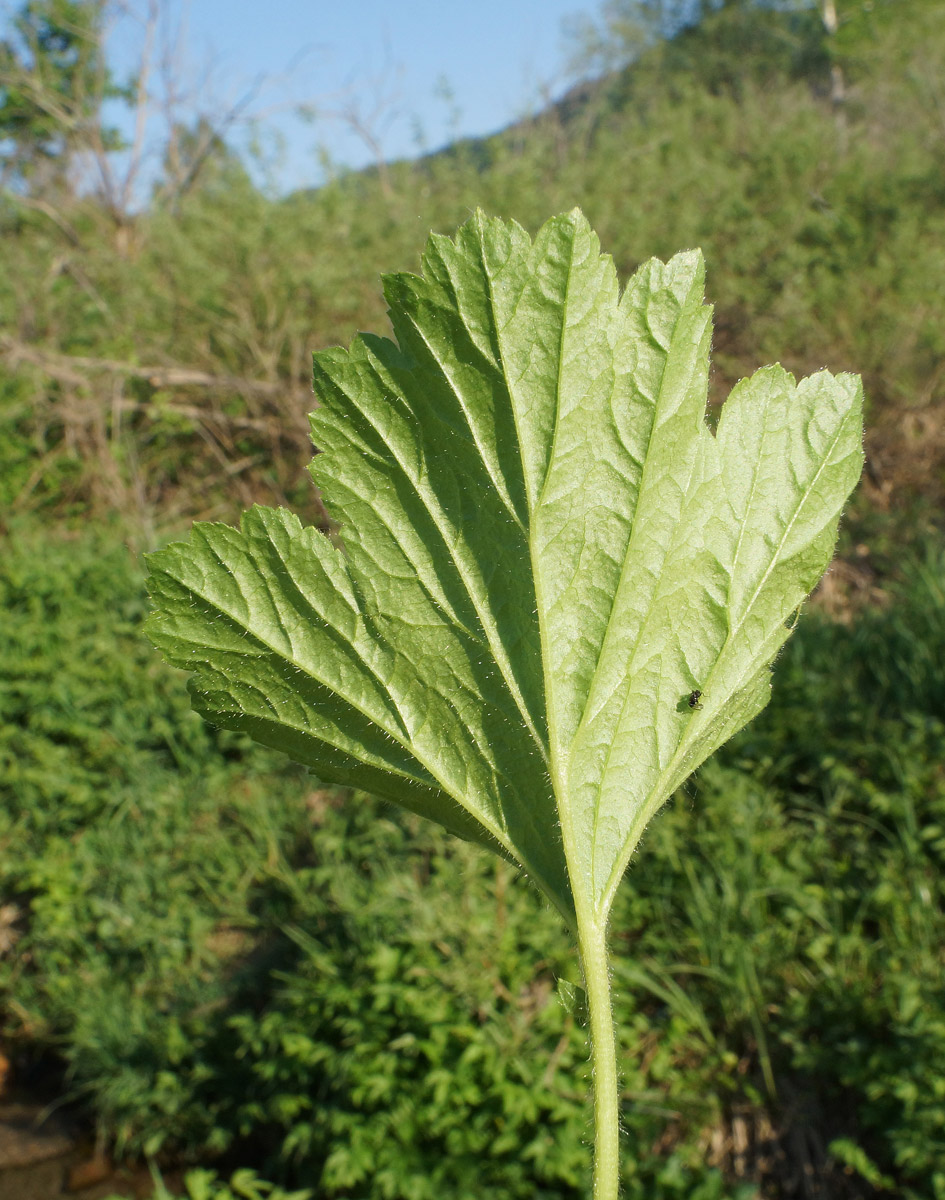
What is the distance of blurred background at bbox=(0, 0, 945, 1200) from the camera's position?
2875mm

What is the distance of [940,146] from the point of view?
7961mm

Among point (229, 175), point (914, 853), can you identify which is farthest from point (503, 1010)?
point (229, 175)

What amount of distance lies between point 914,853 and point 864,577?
3092 millimetres

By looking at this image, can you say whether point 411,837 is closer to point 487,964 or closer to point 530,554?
point 487,964

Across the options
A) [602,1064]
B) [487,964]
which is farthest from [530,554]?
[487,964]

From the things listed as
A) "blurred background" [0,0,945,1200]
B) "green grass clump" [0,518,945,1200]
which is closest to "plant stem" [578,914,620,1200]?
"blurred background" [0,0,945,1200]

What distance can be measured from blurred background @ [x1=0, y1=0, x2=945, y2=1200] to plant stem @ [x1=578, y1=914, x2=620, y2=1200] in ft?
0.19

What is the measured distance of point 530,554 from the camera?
0.53 metres

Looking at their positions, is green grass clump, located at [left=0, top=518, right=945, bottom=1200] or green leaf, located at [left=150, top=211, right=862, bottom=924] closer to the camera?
green leaf, located at [left=150, top=211, right=862, bottom=924]

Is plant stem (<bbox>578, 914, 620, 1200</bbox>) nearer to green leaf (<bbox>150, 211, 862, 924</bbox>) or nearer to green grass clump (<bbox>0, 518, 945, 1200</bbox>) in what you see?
green leaf (<bbox>150, 211, 862, 924</bbox>)

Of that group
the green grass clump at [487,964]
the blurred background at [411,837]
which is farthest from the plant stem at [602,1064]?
the green grass clump at [487,964]

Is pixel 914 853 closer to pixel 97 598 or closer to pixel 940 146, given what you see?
pixel 97 598

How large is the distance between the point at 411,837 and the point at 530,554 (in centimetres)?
368

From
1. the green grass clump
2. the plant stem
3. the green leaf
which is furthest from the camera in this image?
the green grass clump
